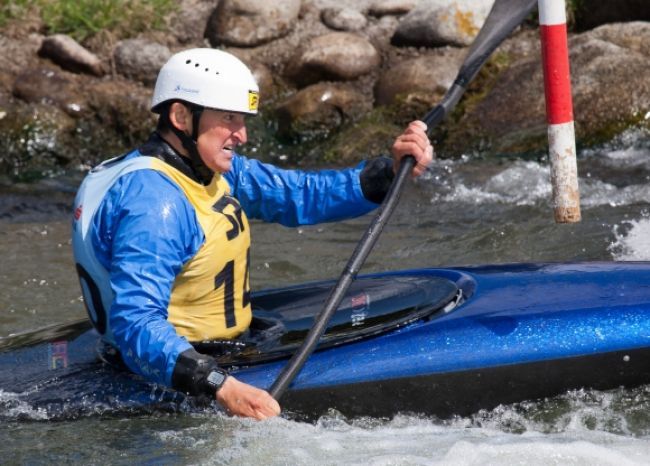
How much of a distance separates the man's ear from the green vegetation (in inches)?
240

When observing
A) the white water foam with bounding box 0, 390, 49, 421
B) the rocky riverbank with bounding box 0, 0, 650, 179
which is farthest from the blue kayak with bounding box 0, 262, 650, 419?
the rocky riverbank with bounding box 0, 0, 650, 179

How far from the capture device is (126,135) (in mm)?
8648

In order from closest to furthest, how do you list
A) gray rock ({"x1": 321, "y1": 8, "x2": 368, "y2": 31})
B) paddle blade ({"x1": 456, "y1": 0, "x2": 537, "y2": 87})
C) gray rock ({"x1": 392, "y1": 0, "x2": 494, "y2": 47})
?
paddle blade ({"x1": 456, "y1": 0, "x2": 537, "y2": 87}) → gray rock ({"x1": 392, "y1": 0, "x2": 494, "y2": 47}) → gray rock ({"x1": 321, "y1": 8, "x2": 368, "y2": 31})

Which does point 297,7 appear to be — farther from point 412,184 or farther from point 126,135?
point 412,184

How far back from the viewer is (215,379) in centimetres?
307

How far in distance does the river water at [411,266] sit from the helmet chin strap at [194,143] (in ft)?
2.39

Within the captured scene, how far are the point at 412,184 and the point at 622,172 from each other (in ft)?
4.11

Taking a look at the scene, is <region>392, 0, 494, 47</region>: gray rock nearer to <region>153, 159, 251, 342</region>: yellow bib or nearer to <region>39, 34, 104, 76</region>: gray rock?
<region>39, 34, 104, 76</region>: gray rock

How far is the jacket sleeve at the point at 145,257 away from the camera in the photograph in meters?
3.15

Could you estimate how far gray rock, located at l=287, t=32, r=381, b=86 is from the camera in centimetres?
875

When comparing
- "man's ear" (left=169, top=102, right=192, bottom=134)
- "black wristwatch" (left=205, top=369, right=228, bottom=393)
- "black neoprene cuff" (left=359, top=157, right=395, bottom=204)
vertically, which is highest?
"man's ear" (left=169, top=102, right=192, bottom=134)

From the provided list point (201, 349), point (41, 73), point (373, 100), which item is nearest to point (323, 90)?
point (373, 100)

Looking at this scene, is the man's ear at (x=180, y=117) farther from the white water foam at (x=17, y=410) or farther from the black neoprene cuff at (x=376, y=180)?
the white water foam at (x=17, y=410)

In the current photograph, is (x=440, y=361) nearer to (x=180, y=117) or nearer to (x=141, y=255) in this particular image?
(x=141, y=255)
